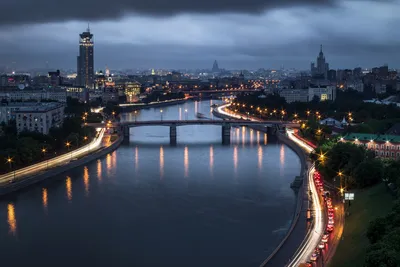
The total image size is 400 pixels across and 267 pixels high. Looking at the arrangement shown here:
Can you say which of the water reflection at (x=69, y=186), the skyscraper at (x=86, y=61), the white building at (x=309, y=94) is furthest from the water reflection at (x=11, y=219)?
the skyscraper at (x=86, y=61)

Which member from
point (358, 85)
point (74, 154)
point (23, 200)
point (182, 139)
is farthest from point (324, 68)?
point (23, 200)

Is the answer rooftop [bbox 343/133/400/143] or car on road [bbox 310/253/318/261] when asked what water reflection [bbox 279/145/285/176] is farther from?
car on road [bbox 310/253/318/261]

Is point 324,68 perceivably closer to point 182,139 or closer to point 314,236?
point 182,139

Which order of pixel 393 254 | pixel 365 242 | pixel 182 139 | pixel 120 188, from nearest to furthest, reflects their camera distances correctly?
pixel 393 254 < pixel 365 242 < pixel 120 188 < pixel 182 139

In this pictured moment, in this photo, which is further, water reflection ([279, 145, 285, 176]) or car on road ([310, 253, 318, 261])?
water reflection ([279, 145, 285, 176])

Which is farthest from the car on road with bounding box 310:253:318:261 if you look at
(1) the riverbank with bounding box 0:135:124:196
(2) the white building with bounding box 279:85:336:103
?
(2) the white building with bounding box 279:85:336:103

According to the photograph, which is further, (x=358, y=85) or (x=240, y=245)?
(x=358, y=85)

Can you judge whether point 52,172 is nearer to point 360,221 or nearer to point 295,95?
point 360,221
